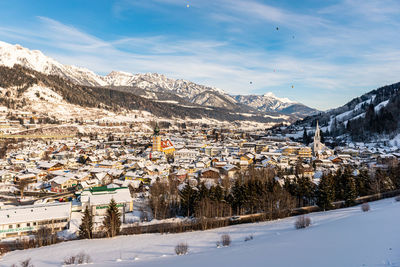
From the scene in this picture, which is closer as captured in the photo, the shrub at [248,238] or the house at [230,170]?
the shrub at [248,238]

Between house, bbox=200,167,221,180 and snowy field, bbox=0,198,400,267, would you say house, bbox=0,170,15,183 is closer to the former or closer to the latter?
snowy field, bbox=0,198,400,267

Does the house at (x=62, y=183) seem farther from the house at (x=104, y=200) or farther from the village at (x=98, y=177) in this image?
the house at (x=104, y=200)

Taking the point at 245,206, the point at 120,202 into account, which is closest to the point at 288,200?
the point at 245,206

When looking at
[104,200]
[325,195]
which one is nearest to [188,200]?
[104,200]

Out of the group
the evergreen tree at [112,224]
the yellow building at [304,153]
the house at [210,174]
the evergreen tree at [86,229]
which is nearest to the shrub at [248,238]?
the evergreen tree at [112,224]

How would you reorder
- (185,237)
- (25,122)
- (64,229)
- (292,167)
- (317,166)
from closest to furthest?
(185,237), (64,229), (292,167), (317,166), (25,122)

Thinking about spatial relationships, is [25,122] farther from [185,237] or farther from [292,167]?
[185,237]
